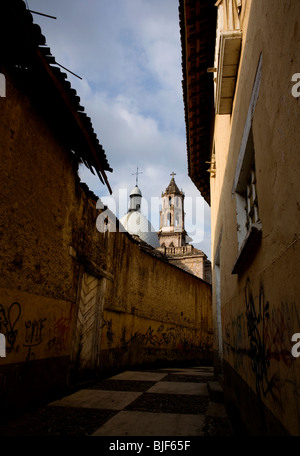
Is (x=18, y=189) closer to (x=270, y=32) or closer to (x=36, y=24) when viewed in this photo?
(x=36, y=24)

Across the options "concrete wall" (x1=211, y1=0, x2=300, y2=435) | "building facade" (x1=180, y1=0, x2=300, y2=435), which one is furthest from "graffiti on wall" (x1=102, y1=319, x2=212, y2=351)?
"concrete wall" (x1=211, y1=0, x2=300, y2=435)

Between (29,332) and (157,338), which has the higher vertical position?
(29,332)

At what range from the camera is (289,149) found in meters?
1.74

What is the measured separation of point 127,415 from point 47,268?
8.18 feet

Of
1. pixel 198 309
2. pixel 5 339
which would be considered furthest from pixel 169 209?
pixel 5 339

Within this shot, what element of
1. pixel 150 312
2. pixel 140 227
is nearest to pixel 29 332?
pixel 150 312

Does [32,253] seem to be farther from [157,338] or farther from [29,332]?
[157,338]

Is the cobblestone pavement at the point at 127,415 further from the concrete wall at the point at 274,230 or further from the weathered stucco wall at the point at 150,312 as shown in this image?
the weathered stucco wall at the point at 150,312

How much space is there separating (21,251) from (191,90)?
496 cm

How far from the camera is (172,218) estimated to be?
50.7m

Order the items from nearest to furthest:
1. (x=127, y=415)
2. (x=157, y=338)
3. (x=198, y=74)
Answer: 1. (x=127, y=415)
2. (x=198, y=74)
3. (x=157, y=338)

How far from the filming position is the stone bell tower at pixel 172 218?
156 feet

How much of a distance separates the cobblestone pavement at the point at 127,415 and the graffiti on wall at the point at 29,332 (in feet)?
2.72

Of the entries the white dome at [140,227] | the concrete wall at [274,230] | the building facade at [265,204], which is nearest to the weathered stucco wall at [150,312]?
the building facade at [265,204]
